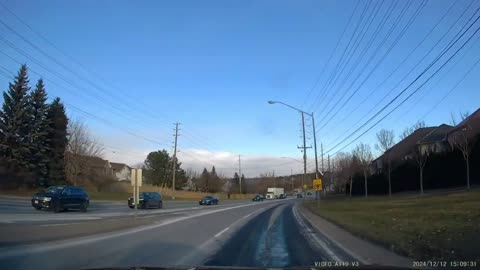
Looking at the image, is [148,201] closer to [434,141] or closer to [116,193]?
[116,193]

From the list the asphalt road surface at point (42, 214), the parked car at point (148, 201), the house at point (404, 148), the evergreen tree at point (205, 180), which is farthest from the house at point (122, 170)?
the asphalt road surface at point (42, 214)

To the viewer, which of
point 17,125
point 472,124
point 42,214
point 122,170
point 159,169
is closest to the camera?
point 42,214

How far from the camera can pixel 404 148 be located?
73.2 m

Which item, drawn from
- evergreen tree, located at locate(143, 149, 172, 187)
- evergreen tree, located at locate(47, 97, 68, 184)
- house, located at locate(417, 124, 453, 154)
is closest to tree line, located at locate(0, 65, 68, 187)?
evergreen tree, located at locate(47, 97, 68, 184)

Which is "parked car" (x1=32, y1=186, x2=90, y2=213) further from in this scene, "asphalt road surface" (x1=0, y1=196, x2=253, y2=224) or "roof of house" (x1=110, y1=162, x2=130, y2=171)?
"roof of house" (x1=110, y1=162, x2=130, y2=171)

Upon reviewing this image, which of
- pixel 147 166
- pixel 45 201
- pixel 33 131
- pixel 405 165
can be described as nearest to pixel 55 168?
pixel 33 131

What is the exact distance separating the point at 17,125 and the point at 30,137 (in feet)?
7.26

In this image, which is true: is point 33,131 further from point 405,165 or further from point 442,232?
point 442,232

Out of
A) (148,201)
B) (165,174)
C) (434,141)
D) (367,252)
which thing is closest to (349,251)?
(367,252)

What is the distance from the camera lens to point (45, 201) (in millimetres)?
34344

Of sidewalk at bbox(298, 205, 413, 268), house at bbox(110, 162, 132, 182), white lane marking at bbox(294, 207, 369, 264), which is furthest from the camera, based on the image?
house at bbox(110, 162, 132, 182)

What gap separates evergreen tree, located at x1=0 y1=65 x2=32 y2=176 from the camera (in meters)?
62.7

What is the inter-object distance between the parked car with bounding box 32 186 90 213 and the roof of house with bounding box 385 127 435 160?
4596 centimetres

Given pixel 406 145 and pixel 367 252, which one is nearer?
pixel 367 252
